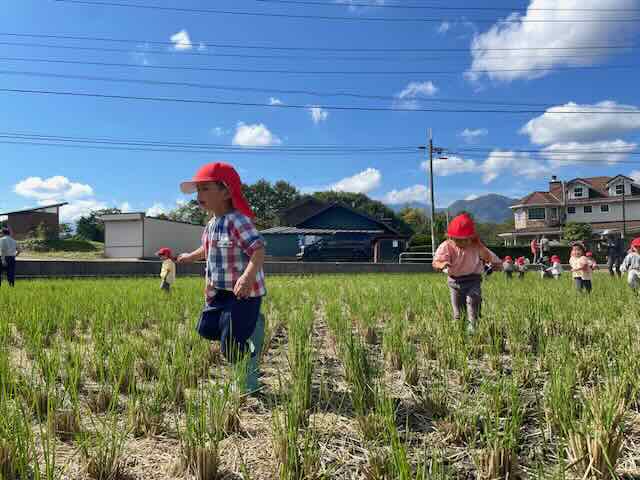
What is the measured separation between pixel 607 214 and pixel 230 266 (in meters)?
52.1

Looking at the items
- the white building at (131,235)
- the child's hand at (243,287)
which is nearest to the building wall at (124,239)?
the white building at (131,235)

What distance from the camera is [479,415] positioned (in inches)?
76.1

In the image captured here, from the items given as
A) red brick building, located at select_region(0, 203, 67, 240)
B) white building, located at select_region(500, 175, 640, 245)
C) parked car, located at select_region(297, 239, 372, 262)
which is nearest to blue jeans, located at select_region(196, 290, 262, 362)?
parked car, located at select_region(297, 239, 372, 262)

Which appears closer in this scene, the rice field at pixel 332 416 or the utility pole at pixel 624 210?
the rice field at pixel 332 416

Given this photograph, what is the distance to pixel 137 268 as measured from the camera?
16062 millimetres

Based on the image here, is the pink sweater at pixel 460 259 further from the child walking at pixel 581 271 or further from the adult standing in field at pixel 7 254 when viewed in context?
the adult standing in field at pixel 7 254

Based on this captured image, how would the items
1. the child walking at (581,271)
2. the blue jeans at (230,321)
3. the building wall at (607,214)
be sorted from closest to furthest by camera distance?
1. the blue jeans at (230,321)
2. the child walking at (581,271)
3. the building wall at (607,214)

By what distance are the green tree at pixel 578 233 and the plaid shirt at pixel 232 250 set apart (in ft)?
138

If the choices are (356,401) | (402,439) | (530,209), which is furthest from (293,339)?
(530,209)

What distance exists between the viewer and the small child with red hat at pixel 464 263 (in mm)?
4164

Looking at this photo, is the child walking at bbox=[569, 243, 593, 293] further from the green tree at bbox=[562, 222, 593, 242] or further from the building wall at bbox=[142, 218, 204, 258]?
the green tree at bbox=[562, 222, 593, 242]

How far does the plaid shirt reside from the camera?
249cm

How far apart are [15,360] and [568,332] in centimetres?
453

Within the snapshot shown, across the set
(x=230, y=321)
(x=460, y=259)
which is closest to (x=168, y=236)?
(x=460, y=259)
